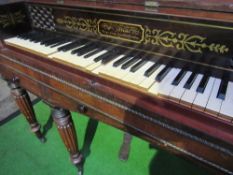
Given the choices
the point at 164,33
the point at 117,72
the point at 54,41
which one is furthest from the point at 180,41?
the point at 54,41

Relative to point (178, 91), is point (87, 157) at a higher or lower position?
lower

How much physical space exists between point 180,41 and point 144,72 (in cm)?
19

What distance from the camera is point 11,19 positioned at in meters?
1.33

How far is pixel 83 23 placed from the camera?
1109 mm

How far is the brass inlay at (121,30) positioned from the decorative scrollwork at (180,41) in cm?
4

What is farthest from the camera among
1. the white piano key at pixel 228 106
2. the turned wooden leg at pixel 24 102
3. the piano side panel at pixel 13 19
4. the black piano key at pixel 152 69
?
the turned wooden leg at pixel 24 102

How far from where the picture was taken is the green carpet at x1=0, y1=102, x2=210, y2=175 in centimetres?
161

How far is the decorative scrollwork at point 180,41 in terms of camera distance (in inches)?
30.7

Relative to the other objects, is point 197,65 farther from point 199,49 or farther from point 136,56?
point 136,56

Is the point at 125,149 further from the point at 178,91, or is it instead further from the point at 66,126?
the point at 178,91

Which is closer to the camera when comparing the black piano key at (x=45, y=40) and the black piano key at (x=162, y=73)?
the black piano key at (x=162, y=73)

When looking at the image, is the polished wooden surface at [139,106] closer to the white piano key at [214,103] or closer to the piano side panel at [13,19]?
the white piano key at [214,103]

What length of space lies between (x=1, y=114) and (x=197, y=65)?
2.00m

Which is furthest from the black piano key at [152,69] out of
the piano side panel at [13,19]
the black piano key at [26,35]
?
the piano side panel at [13,19]
